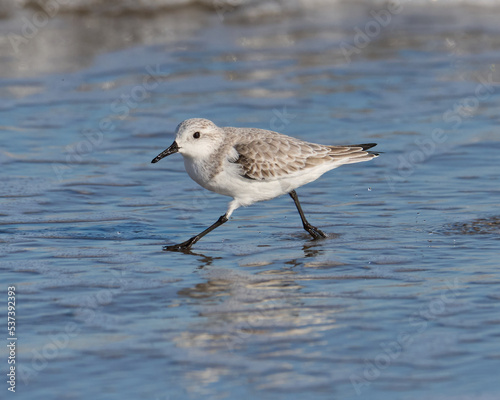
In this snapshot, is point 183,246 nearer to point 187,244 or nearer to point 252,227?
point 187,244

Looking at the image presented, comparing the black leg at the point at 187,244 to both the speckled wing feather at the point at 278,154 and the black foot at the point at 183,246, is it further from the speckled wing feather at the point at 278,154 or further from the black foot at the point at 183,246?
the speckled wing feather at the point at 278,154

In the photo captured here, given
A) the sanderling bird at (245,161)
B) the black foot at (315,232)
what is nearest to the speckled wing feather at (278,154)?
the sanderling bird at (245,161)

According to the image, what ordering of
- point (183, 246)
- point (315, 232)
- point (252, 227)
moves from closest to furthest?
point (183, 246)
point (315, 232)
point (252, 227)

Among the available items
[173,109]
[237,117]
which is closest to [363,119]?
[237,117]

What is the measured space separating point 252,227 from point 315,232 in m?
0.77

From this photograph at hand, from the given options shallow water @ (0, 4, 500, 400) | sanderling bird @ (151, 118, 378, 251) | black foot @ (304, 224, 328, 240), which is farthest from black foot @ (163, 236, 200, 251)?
black foot @ (304, 224, 328, 240)

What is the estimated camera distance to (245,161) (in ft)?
29.7

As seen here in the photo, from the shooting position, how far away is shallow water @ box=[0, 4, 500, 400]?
19.8 feet

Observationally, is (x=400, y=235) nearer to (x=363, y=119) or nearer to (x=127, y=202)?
(x=127, y=202)

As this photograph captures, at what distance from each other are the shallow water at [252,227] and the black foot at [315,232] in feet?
0.54

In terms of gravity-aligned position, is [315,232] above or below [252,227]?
above

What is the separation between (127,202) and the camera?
425 inches

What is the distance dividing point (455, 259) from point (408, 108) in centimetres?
724

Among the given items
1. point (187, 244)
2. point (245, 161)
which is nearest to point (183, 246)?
point (187, 244)
